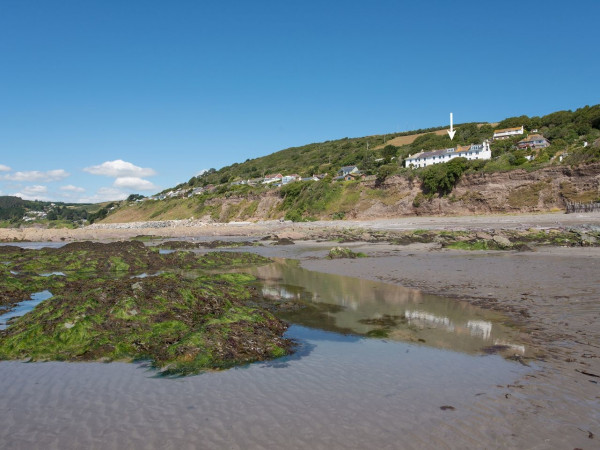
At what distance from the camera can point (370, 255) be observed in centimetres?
2158

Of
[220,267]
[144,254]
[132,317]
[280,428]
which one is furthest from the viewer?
[144,254]

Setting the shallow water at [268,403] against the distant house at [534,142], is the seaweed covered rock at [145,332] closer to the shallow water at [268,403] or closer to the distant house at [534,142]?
the shallow water at [268,403]

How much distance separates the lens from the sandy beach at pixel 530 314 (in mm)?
4219

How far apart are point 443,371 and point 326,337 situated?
2.72 m

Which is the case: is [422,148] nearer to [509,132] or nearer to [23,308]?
[509,132]

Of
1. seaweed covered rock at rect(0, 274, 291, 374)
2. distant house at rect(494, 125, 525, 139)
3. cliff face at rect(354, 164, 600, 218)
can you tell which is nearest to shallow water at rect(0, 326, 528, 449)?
seaweed covered rock at rect(0, 274, 291, 374)

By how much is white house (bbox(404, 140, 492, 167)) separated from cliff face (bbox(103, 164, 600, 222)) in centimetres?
1261

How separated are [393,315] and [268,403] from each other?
5.32m

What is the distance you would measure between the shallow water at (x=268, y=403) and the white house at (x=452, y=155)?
5900cm

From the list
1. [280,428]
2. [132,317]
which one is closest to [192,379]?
[280,428]

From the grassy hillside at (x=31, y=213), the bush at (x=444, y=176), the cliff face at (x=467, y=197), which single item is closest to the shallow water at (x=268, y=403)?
the cliff face at (x=467, y=197)

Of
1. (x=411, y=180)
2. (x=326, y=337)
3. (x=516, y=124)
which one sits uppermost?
(x=516, y=124)

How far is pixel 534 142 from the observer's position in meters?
60.1

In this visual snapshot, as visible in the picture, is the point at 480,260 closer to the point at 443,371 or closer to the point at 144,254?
the point at 443,371
